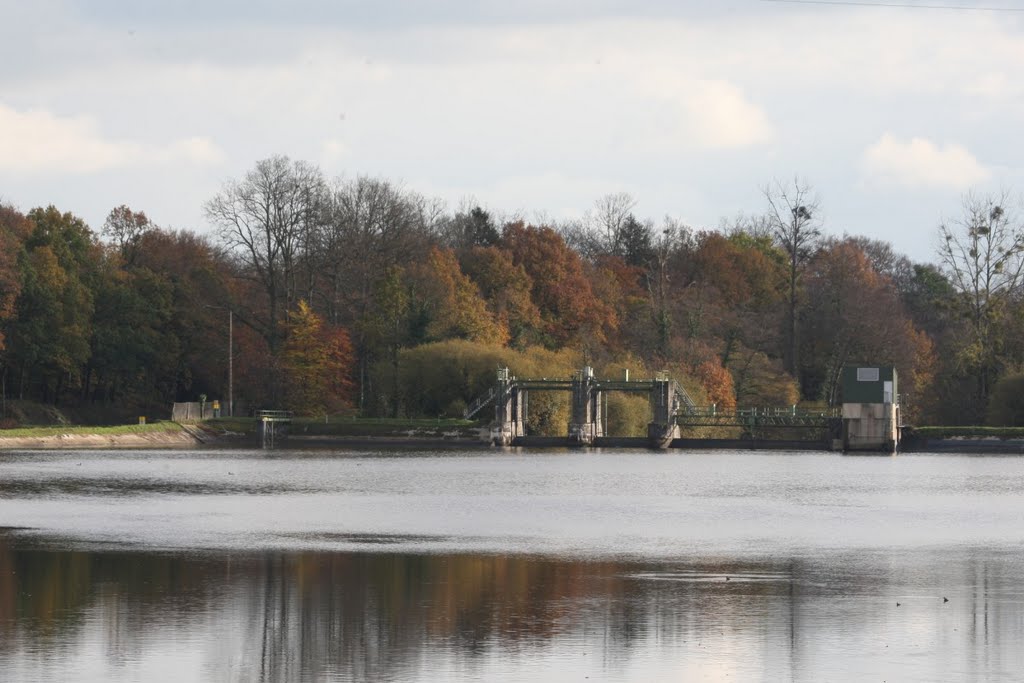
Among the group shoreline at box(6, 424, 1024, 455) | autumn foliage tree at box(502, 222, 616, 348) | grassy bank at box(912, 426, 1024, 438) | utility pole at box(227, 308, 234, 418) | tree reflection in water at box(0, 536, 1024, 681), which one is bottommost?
tree reflection in water at box(0, 536, 1024, 681)

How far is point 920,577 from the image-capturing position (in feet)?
78.5

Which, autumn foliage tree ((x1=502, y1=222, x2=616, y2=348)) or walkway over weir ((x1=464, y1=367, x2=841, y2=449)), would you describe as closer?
walkway over weir ((x1=464, y1=367, x2=841, y2=449))

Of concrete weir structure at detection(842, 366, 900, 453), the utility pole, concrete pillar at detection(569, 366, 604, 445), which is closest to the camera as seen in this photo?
concrete weir structure at detection(842, 366, 900, 453)

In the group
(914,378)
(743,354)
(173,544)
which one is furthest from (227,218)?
(173,544)

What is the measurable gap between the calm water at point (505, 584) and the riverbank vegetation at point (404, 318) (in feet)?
143

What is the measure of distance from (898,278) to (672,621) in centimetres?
11319

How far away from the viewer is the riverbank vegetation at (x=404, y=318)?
88062mm

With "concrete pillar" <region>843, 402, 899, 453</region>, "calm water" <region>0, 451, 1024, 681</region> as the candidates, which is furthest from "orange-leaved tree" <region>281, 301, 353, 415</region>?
"calm water" <region>0, 451, 1024, 681</region>

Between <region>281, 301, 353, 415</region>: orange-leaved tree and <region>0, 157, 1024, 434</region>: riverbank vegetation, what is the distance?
132mm

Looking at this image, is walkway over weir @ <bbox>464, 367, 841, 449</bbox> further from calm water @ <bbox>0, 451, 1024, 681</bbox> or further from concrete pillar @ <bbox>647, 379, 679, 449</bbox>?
calm water @ <bbox>0, 451, 1024, 681</bbox>

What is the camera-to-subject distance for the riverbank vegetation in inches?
3467

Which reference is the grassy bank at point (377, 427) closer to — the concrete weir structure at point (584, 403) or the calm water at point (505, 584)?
the concrete weir structure at point (584, 403)

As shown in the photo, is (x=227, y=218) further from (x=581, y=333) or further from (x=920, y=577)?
(x=920, y=577)

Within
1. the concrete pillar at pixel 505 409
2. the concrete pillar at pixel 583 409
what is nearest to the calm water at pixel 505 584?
the concrete pillar at pixel 583 409
